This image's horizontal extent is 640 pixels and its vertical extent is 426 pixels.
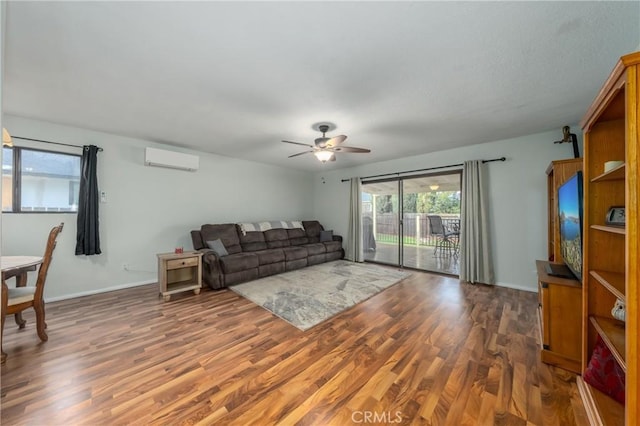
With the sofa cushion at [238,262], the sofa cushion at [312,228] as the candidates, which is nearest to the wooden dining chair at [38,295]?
the sofa cushion at [238,262]

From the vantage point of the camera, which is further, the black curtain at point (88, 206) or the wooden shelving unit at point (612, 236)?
the black curtain at point (88, 206)

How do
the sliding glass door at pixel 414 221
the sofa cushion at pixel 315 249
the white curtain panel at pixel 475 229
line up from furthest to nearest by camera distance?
the sofa cushion at pixel 315 249, the sliding glass door at pixel 414 221, the white curtain panel at pixel 475 229

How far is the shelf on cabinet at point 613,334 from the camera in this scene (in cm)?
116

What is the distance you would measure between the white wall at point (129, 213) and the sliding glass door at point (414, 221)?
2948 millimetres

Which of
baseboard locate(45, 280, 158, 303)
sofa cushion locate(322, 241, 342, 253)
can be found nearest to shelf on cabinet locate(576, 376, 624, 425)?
sofa cushion locate(322, 241, 342, 253)

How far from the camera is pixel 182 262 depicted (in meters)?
3.34

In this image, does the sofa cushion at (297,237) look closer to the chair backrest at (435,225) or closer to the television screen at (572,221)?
the chair backrest at (435,225)

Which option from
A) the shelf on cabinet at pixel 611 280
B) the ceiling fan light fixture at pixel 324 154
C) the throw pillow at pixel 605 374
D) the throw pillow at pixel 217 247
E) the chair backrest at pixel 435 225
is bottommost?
the throw pillow at pixel 605 374

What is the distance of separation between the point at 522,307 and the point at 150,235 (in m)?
5.46

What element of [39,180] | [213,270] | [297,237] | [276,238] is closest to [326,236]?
[297,237]

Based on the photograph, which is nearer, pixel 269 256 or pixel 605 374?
pixel 605 374

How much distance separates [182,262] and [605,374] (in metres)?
4.14

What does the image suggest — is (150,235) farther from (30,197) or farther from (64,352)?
(64,352)

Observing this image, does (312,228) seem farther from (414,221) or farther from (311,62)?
(311,62)
